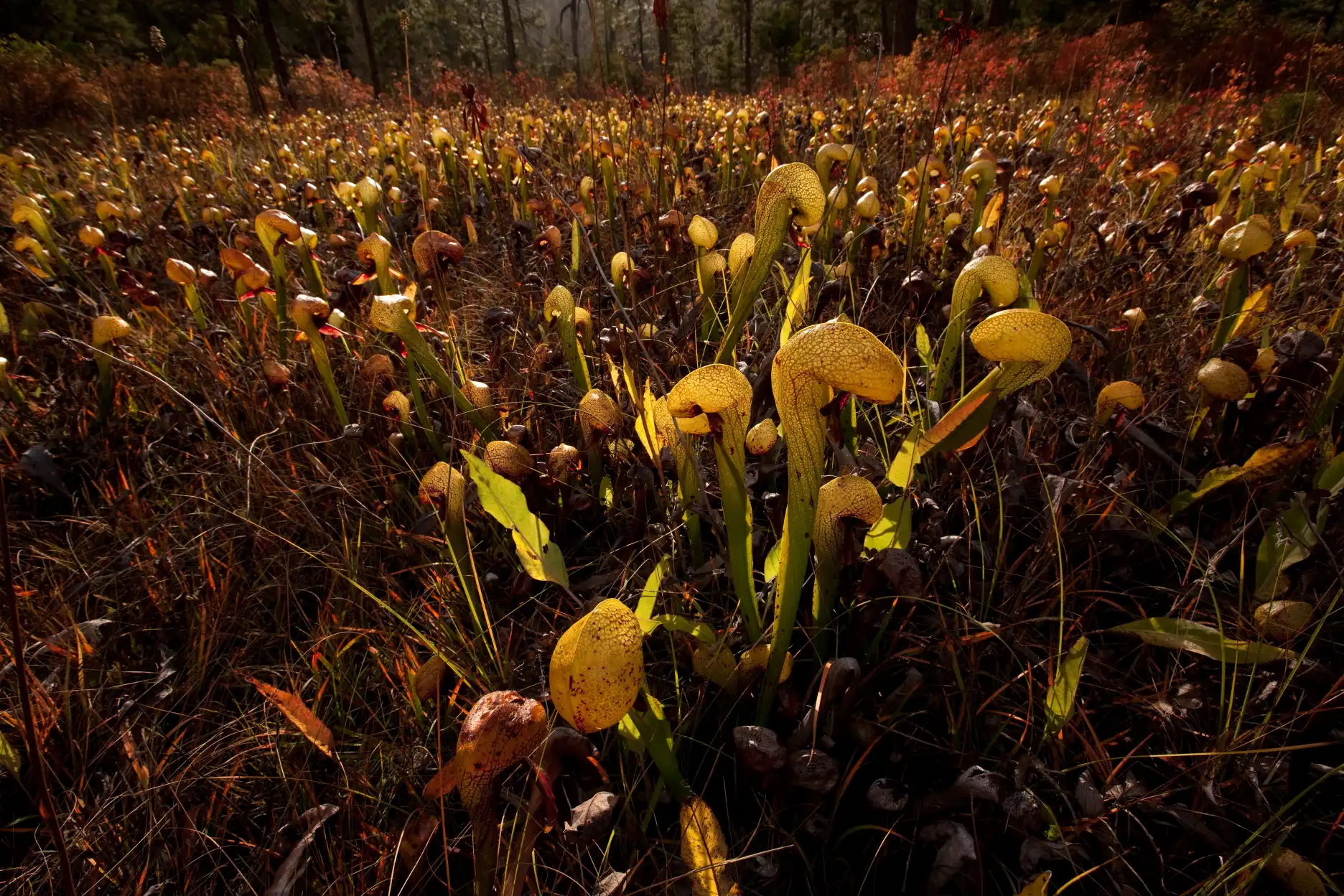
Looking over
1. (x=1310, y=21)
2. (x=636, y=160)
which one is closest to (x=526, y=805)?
(x=636, y=160)

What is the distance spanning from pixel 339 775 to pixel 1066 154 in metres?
4.16

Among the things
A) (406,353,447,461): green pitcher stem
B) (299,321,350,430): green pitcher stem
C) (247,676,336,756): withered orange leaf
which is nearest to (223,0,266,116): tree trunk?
(299,321,350,430): green pitcher stem

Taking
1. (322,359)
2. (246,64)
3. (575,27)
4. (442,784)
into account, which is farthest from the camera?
(246,64)

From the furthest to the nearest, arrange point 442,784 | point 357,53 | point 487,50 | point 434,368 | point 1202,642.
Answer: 1. point 357,53
2. point 487,50
3. point 434,368
4. point 1202,642
5. point 442,784

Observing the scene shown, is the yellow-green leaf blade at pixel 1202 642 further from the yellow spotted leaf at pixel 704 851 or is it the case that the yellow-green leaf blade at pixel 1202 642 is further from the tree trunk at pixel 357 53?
the tree trunk at pixel 357 53

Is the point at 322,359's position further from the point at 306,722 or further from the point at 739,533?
the point at 739,533

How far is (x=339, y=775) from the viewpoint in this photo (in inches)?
36.9

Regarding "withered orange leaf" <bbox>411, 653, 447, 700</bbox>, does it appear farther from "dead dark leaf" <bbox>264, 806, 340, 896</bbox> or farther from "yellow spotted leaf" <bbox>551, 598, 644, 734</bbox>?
"yellow spotted leaf" <bbox>551, 598, 644, 734</bbox>

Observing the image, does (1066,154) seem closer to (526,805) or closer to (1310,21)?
(526,805)

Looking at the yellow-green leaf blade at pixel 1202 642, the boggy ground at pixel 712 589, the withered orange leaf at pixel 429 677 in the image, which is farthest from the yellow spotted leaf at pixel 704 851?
the yellow-green leaf blade at pixel 1202 642

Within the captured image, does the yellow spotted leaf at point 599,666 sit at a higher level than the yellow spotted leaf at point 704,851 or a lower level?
higher

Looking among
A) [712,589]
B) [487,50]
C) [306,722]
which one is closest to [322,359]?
[306,722]

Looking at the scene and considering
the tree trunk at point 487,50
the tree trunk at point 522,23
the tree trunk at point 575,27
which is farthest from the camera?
the tree trunk at point 522,23

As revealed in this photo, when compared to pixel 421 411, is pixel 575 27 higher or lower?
higher
